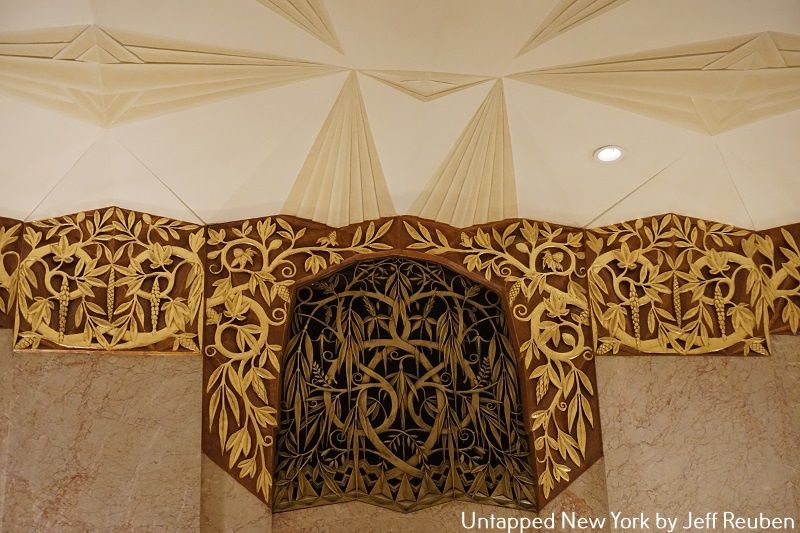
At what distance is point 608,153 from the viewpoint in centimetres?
382

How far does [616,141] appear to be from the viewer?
3746mm

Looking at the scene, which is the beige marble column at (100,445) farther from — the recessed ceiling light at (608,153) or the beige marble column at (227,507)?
the recessed ceiling light at (608,153)

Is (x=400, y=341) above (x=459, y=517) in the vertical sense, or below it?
above

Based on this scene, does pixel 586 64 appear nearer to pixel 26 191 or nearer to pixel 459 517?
pixel 459 517

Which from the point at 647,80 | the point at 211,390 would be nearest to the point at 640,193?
the point at 647,80

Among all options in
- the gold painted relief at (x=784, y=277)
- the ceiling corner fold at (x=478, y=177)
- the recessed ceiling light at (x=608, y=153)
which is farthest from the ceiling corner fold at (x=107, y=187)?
the gold painted relief at (x=784, y=277)

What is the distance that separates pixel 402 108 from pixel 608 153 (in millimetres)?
1037

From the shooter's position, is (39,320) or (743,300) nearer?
(39,320)

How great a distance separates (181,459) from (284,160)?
56.9 inches

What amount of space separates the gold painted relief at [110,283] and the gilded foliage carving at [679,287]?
6.74 feet

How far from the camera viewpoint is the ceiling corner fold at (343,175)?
3.62 m

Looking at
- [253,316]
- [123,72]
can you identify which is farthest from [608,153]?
[123,72]

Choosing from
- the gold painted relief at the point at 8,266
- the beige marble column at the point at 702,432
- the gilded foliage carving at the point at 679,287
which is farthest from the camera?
the gilded foliage carving at the point at 679,287

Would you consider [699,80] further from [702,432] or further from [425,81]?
[702,432]
